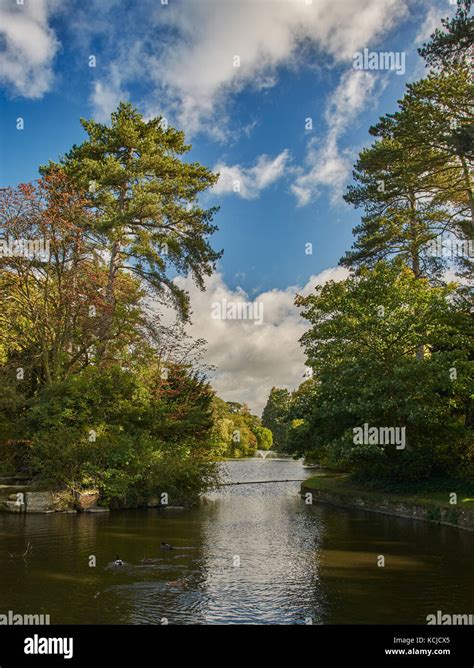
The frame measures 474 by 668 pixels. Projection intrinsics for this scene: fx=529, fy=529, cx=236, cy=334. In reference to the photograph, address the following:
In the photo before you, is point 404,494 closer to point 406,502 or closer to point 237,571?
point 406,502

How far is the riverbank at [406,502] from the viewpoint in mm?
20861

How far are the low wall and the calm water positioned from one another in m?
0.88

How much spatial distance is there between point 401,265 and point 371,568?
59.3ft

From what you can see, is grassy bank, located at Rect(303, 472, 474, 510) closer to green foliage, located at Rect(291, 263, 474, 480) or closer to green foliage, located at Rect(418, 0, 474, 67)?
green foliage, located at Rect(291, 263, 474, 480)

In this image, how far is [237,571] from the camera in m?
13.7

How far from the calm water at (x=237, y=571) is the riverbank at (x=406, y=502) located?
95 cm

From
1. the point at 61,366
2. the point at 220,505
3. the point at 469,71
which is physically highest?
the point at 469,71

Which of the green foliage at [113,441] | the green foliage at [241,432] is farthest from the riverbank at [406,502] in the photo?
the green foliage at [241,432]

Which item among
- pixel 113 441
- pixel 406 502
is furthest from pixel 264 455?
pixel 406 502

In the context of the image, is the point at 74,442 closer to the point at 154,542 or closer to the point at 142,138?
the point at 154,542

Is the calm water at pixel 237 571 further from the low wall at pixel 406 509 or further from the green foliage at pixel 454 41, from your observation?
the green foliage at pixel 454 41

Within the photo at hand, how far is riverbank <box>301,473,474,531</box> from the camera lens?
20.9m
